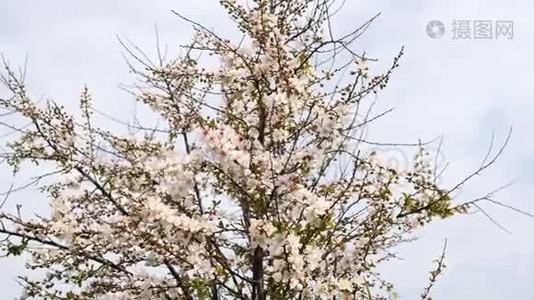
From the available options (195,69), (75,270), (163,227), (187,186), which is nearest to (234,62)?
(195,69)

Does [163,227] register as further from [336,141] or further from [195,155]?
[336,141]

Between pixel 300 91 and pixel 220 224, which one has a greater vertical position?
pixel 300 91

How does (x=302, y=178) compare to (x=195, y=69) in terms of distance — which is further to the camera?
(x=195, y=69)

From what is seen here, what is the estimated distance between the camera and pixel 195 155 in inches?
211

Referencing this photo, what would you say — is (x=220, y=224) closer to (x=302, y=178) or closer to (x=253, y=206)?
(x=253, y=206)

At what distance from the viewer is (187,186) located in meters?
5.52

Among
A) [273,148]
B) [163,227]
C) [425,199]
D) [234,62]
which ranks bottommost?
[163,227]

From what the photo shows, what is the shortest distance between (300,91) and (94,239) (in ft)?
5.74

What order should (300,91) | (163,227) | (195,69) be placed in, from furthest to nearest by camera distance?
(195,69), (300,91), (163,227)

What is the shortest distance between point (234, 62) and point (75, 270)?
198 cm

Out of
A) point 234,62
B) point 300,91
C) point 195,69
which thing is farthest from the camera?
point 195,69

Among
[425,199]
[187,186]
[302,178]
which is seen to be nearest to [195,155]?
[187,186]

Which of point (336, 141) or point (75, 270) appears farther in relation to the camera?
point (75, 270)

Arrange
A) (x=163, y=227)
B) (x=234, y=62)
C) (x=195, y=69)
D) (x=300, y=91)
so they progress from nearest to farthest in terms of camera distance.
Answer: (x=163, y=227) → (x=300, y=91) → (x=234, y=62) → (x=195, y=69)
